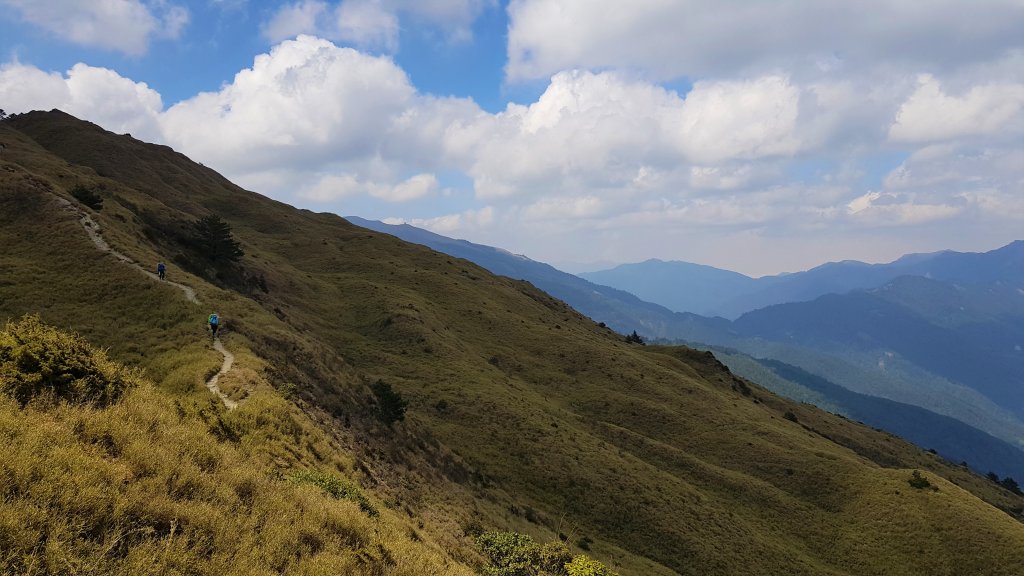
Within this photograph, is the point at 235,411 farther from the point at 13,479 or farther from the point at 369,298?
the point at 369,298

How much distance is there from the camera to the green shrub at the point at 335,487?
15.2 m

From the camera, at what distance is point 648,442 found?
58.7 meters

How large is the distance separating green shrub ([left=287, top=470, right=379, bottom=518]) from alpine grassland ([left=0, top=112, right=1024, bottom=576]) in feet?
0.50

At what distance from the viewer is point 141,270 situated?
122ft

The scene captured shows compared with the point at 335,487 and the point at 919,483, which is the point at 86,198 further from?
the point at 919,483

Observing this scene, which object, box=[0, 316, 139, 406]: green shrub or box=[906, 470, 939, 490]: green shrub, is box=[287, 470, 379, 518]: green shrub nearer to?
box=[0, 316, 139, 406]: green shrub

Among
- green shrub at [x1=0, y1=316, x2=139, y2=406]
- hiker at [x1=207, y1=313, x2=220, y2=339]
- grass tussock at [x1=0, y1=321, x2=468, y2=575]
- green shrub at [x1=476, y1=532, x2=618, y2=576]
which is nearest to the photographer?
grass tussock at [x1=0, y1=321, x2=468, y2=575]

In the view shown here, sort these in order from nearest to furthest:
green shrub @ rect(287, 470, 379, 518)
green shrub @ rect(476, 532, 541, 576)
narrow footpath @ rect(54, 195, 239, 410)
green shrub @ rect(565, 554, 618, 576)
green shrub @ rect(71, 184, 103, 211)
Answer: green shrub @ rect(287, 470, 379, 518)
green shrub @ rect(565, 554, 618, 576)
green shrub @ rect(476, 532, 541, 576)
narrow footpath @ rect(54, 195, 239, 410)
green shrub @ rect(71, 184, 103, 211)

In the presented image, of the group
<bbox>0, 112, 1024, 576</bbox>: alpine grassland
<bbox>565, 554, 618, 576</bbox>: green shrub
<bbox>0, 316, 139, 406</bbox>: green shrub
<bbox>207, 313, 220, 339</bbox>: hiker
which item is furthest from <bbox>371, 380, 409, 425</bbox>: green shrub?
<bbox>0, 316, 139, 406</bbox>: green shrub

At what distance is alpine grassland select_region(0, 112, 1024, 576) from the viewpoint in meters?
10.1

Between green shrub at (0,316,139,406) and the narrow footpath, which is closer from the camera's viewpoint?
green shrub at (0,316,139,406)

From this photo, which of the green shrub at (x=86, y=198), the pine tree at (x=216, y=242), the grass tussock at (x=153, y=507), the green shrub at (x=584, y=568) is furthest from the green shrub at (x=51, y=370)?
the pine tree at (x=216, y=242)

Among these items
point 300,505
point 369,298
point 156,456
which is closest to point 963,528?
point 300,505

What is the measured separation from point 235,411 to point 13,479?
10951 mm
